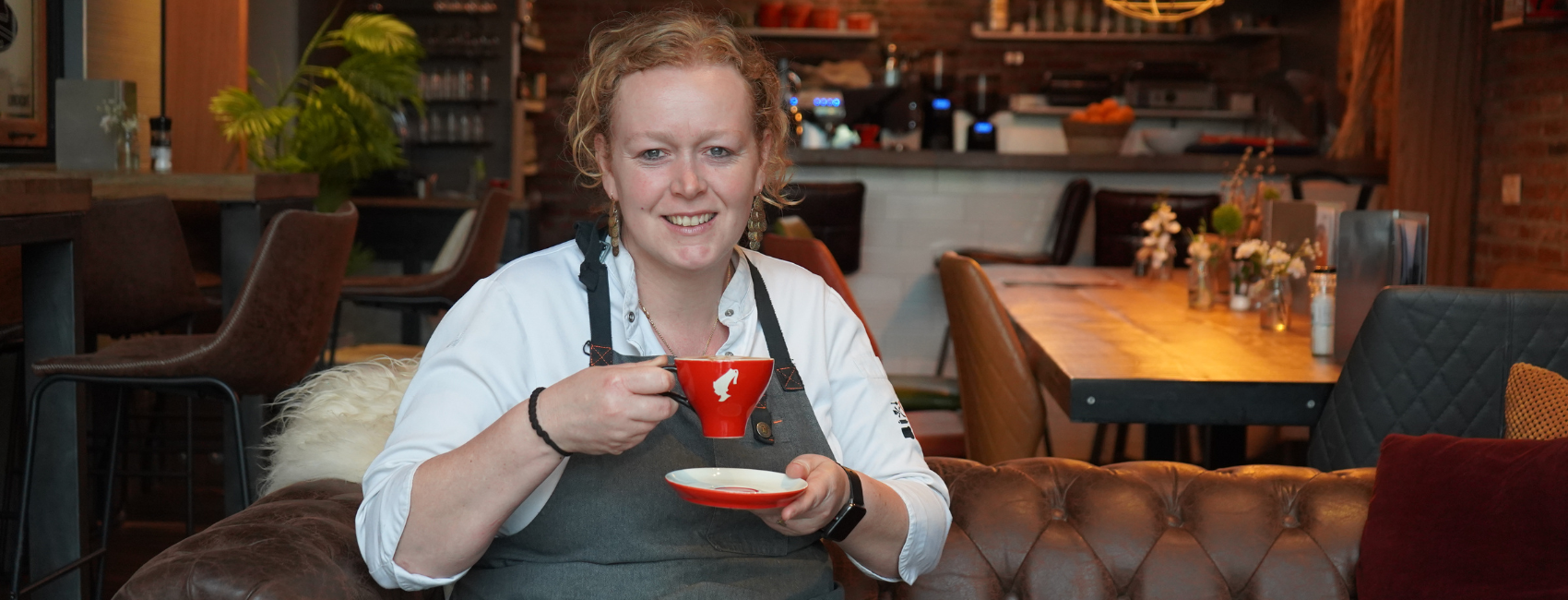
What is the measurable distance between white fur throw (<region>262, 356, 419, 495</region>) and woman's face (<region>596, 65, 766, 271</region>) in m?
0.42

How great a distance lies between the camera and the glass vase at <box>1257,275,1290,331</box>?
2.85 m

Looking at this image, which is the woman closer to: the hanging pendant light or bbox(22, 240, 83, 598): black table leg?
bbox(22, 240, 83, 598): black table leg

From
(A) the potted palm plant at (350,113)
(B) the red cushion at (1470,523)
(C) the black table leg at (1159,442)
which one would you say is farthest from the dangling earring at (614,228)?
(A) the potted palm plant at (350,113)

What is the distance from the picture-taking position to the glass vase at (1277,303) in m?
2.85

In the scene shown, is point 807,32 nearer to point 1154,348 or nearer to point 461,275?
point 461,275

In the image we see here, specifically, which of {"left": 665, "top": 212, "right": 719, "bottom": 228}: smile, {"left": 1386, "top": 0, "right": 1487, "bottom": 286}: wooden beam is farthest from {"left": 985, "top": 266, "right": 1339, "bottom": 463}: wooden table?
{"left": 1386, "top": 0, "right": 1487, "bottom": 286}: wooden beam

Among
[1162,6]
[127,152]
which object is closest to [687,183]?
[127,152]

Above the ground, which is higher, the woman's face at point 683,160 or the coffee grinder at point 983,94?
the coffee grinder at point 983,94

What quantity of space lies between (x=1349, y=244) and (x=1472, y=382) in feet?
2.05

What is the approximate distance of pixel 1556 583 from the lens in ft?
4.81

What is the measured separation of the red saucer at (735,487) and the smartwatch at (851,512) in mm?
85

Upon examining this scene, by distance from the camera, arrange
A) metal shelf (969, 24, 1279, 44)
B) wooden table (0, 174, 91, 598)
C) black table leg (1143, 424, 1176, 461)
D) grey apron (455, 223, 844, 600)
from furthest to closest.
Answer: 1. metal shelf (969, 24, 1279, 44)
2. black table leg (1143, 424, 1176, 461)
3. wooden table (0, 174, 91, 598)
4. grey apron (455, 223, 844, 600)

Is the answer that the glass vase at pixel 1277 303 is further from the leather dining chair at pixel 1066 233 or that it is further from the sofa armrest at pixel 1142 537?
the leather dining chair at pixel 1066 233

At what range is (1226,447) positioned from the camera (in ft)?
9.68
